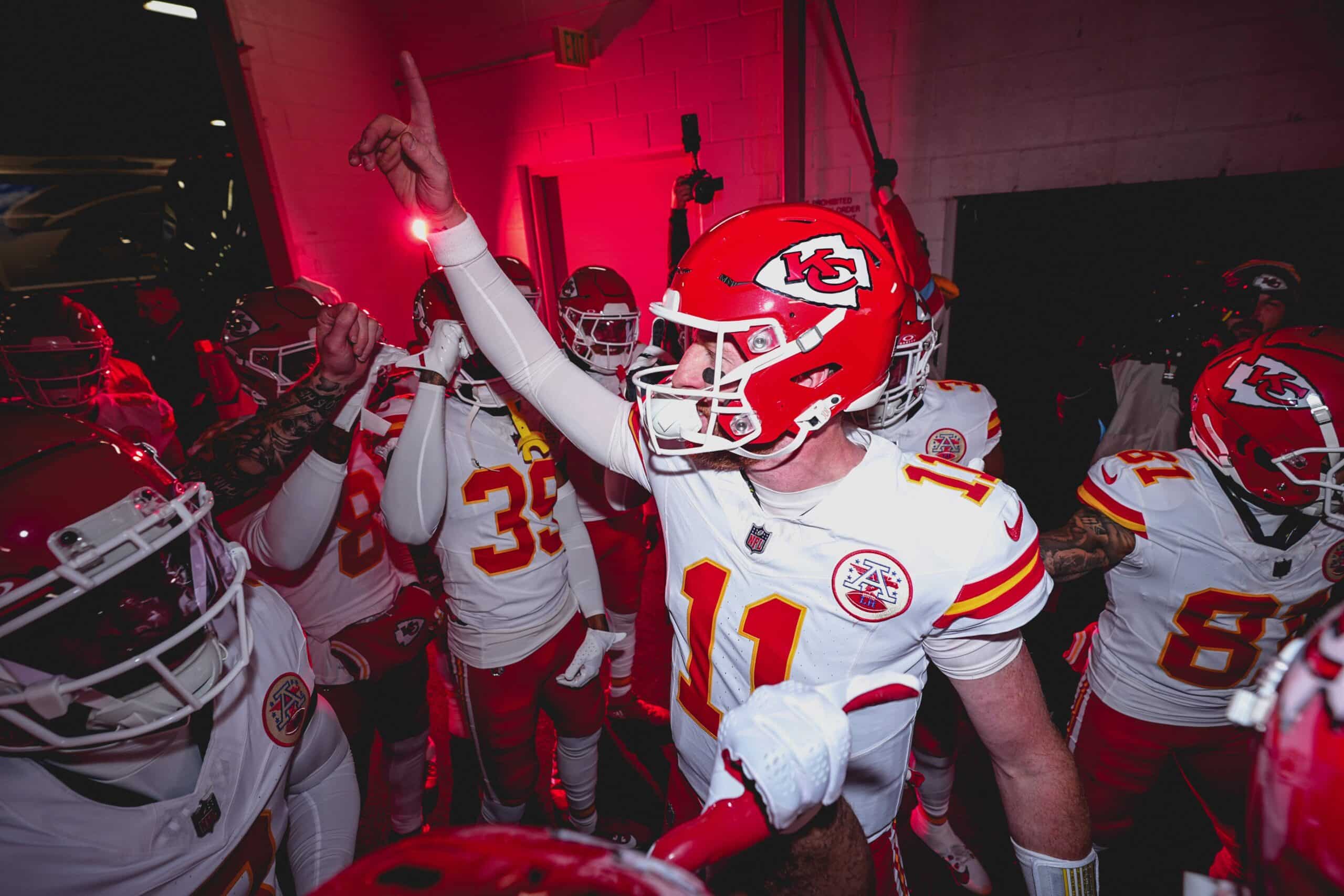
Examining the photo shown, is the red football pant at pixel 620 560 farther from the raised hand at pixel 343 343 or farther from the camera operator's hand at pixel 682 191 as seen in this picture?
the camera operator's hand at pixel 682 191

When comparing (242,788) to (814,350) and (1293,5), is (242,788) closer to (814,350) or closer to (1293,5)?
(814,350)

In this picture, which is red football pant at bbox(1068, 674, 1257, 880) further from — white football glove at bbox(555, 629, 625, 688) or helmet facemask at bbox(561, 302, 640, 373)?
helmet facemask at bbox(561, 302, 640, 373)

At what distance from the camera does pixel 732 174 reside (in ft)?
20.6

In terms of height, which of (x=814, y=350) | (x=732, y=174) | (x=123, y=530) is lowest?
(x=123, y=530)

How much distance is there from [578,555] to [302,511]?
1.26 m

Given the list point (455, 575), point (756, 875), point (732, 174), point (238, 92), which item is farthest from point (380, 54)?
point (756, 875)

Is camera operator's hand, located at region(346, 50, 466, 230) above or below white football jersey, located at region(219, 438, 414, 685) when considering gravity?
above

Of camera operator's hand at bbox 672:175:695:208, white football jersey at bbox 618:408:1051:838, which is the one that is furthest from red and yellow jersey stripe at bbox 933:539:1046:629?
camera operator's hand at bbox 672:175:695:208

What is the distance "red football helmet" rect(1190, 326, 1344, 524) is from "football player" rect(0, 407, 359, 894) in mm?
3329

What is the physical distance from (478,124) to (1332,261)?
8523mm

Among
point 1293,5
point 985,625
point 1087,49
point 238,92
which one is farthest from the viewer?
point 238,92

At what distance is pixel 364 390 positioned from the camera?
259cm

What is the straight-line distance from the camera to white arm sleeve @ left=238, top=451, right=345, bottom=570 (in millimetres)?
2303

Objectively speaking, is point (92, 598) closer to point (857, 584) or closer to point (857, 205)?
point (857, 584)
